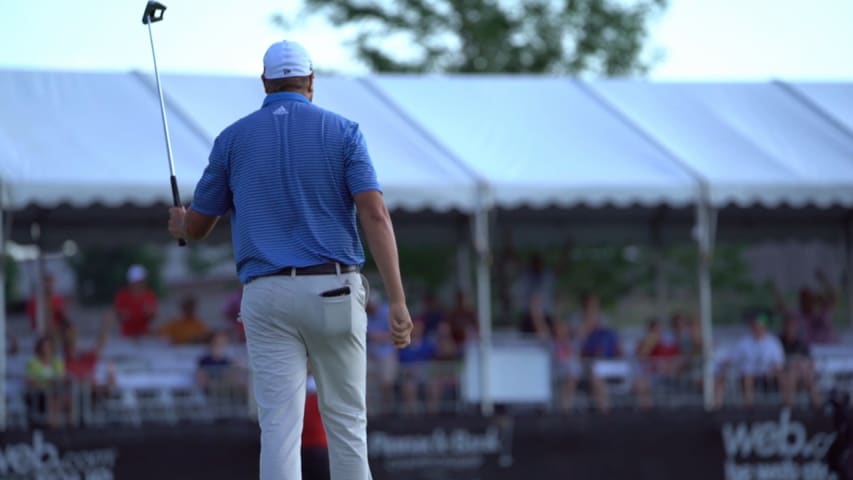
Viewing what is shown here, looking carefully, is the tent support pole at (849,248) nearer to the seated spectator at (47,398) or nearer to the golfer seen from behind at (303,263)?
the seated spectator at (47,398)

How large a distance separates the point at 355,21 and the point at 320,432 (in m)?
24.3

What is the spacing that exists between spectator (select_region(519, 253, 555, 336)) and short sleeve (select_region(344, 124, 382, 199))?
9807mm

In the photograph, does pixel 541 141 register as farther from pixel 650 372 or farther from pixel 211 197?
pixel 211 197

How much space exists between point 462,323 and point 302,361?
9629mm

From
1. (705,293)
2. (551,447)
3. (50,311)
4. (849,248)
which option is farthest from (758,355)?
(50,311)

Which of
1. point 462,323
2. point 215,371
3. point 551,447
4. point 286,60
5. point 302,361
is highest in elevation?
point 286,60

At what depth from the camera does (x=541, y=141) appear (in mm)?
13414

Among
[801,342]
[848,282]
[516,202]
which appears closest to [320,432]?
[516,202]

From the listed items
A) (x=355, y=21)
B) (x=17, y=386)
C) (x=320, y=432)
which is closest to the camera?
(x=320, y=432)

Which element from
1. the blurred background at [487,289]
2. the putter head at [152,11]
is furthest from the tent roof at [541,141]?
the putter head at [152,11]

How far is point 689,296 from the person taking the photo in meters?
32.7

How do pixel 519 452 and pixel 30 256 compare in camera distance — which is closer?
pixel 519 452

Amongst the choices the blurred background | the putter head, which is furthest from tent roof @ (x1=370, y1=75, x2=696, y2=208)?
the putter head

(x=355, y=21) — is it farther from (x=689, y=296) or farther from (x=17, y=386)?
(x=17, y=386)
